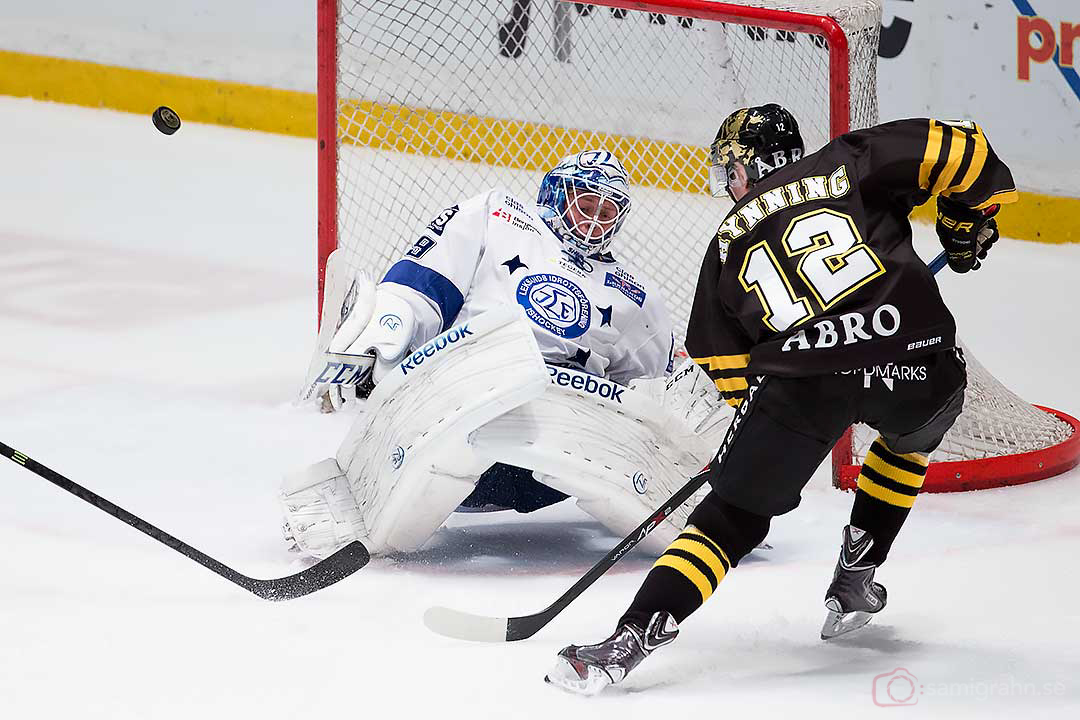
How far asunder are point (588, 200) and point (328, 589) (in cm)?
84

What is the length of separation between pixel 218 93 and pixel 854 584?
4909 mm

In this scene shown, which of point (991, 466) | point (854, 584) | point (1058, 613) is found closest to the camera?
point (854, 584)

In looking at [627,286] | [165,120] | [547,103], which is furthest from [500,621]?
[547,103]

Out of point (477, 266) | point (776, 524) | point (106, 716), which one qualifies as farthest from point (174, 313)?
point (106, 716)

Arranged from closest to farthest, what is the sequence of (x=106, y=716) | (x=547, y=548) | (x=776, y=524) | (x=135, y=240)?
(x=106, y=716), (x=547, y=548), (x=776, y=524), (x=135, y=240)

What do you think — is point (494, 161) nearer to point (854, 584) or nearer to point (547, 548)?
point (547, 548)

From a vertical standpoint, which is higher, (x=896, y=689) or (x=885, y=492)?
(x=885, y=492)

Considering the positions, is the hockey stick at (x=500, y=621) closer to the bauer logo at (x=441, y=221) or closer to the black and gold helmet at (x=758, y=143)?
the black and gold helmet at (x=758, y=143)

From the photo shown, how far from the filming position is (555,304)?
288cm

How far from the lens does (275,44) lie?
656cm

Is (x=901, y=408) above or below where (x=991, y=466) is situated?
above

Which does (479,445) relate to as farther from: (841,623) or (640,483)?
(841,623)

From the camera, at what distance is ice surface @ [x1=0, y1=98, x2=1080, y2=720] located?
218cm

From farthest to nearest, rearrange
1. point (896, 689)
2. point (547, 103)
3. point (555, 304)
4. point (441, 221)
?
point (547, 103)
point (441, 221)
point (555, 304)
point (896, 689)
